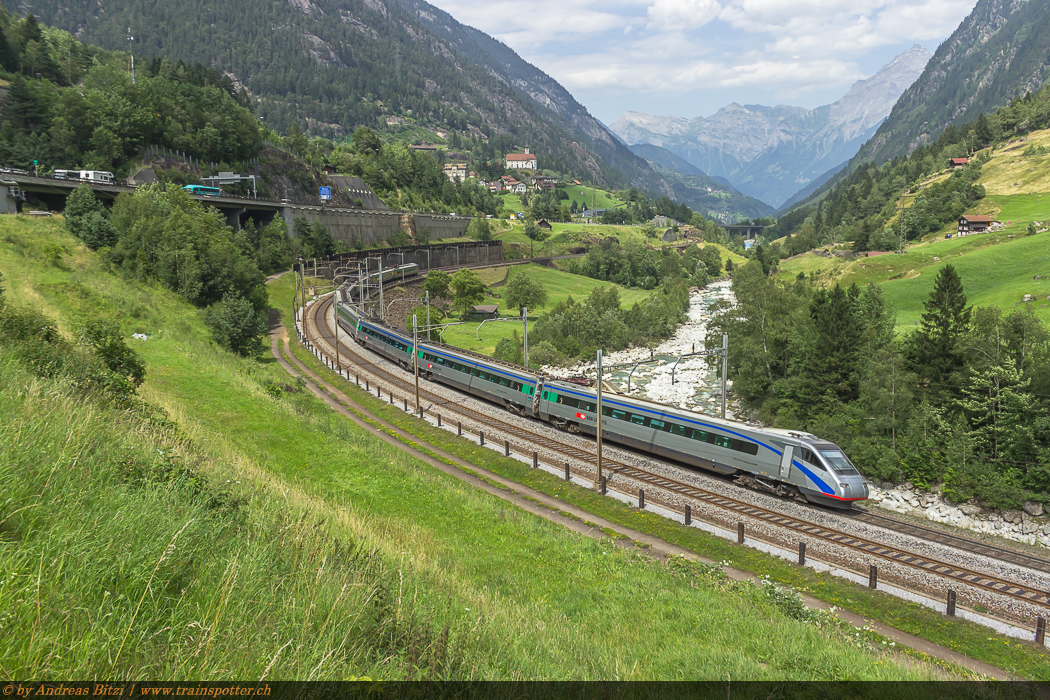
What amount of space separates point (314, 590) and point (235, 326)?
5357 centimetres

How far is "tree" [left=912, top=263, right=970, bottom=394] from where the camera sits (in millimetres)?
37281

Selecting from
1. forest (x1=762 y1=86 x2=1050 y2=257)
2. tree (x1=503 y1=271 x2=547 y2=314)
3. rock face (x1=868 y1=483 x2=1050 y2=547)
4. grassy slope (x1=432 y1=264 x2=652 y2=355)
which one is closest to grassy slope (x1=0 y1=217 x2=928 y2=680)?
rock face (x1=868 y1=483 x2=1050 y2=547)

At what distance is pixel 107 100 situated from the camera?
92.1 m

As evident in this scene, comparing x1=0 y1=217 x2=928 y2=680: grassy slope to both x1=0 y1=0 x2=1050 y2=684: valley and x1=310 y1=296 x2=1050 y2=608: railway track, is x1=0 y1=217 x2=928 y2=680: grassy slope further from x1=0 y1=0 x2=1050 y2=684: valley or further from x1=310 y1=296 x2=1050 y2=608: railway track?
x1=310 y1=296 x2=1050 y2=608: railway track

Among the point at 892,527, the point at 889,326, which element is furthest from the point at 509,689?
the point at 889,326

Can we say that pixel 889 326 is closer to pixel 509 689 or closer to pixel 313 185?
pixel 509 689

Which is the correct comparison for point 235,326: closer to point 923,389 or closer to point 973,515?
point 923,389

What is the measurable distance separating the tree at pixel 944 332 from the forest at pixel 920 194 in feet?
288

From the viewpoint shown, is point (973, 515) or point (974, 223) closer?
point (973, 515)

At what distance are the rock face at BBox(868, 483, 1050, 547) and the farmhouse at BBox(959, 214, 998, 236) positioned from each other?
304ft

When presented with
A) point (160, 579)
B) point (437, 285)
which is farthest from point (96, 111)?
point (160, 579)

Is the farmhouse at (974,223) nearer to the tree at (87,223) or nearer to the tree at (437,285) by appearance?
the tree at (437,285)

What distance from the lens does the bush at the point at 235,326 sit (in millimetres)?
52188

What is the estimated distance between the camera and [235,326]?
2128 inches
